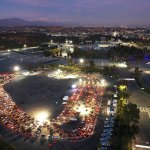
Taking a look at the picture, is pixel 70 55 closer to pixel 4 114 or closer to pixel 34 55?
pixel 34 55

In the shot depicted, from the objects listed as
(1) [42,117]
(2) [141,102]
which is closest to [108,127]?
(1) [42,117]

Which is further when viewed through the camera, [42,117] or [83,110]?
[83,110]

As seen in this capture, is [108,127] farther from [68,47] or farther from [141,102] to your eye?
[68,47]

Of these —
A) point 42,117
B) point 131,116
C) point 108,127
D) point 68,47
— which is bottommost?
point 68,47

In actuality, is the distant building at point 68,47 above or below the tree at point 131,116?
below

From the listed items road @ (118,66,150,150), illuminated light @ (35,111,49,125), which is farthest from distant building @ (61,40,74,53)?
illuminated light @ (35,111,49,125)

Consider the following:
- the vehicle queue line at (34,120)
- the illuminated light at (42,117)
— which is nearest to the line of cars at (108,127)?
the vehicle queue line at (34,120)

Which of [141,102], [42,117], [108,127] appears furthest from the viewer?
[141,102]

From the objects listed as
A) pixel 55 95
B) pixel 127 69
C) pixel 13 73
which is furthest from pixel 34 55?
A: pixel 55 95

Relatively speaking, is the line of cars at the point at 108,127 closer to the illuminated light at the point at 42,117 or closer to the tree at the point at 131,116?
the tree at the point at 131,116

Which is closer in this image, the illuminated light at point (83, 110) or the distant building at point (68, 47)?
the illuminated light at point (83, 110)

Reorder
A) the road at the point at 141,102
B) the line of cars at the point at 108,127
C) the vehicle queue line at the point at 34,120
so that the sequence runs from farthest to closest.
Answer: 1. the vehicle queue line at the point at 34,120
2. the road at the point at 141,102
3. the line of cars at the point at 108,127
